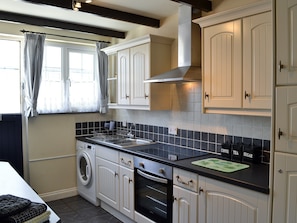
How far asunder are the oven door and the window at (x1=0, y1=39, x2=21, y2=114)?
2.09 metres

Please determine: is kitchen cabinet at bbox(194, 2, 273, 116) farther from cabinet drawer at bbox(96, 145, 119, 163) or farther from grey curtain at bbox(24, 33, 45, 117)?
grey curtain at bbox(24, 33, 45, 117)

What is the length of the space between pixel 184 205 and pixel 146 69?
1.70m

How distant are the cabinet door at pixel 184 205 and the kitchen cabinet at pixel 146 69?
3.93 feet

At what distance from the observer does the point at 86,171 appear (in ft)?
13.1

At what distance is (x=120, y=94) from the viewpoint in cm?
385

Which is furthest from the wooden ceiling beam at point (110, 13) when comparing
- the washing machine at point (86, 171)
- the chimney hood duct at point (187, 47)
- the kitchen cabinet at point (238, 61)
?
the washing machine at point (86, 171)

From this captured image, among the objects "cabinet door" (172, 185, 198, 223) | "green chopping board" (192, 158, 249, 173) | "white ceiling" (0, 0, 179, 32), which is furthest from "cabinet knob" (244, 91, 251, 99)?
"white ceiling" (0, 0, 179, 32)

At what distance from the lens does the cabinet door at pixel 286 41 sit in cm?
165

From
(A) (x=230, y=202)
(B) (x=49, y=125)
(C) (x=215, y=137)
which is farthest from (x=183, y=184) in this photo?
(B) (x=49, y=125)

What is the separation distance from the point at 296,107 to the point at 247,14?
98 centimetres

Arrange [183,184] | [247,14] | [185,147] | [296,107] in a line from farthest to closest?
[185,147]
[183,184]
[247,14]
[296,107]

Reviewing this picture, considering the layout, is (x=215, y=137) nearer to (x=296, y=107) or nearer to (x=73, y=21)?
(x=296, y=107)

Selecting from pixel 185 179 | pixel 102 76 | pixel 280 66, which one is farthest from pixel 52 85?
pixel 280 66

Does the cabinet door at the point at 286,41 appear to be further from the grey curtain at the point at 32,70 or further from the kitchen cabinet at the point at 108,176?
the grey curtain at the point at 32,70
